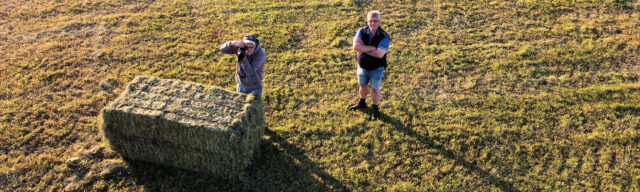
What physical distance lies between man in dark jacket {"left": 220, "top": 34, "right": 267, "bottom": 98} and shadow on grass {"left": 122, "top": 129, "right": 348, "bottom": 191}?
1352 mm

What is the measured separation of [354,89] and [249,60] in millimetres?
3054

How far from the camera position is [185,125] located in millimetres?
6328

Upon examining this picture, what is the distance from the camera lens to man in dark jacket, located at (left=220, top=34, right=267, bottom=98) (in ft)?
22.3

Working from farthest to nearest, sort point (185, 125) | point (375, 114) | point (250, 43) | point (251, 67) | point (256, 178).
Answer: point (375, 114) → point (256, 178) → point (251, 67) → point (250, 43) → point (185, 125)

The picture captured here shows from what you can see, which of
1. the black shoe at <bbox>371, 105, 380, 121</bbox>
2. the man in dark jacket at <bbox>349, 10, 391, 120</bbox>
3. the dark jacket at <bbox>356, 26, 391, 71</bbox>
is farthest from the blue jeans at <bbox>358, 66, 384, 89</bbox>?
the black shoe at <bbox>371, 105, 380, 121</bbox>

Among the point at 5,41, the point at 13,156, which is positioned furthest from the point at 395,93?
the point at 5,41

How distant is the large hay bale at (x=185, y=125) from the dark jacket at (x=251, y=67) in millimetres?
316

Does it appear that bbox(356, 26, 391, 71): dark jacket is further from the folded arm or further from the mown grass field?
the mown grass field

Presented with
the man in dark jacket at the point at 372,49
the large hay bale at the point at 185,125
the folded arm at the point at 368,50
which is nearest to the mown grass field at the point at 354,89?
the large hay bale at the point at 185,125

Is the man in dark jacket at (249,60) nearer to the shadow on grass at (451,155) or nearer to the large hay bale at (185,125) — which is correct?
the large hay bale at (185,125)

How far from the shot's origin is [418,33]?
36.4 ft

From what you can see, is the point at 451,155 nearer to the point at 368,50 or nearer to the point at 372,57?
the point at 372,57

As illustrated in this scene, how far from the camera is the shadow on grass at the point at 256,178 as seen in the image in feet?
22.5

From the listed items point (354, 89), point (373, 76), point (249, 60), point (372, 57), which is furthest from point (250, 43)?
point (354, 89)
